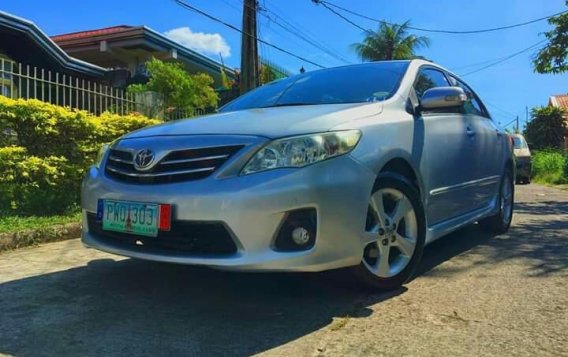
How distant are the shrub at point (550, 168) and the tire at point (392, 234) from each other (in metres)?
19.5

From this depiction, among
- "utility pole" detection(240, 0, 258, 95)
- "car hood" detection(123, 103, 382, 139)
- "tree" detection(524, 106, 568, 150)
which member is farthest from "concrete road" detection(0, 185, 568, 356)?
"tree" detection(524, 106, 568, 150)

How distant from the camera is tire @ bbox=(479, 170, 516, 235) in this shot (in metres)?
5.77

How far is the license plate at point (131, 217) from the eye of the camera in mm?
3168

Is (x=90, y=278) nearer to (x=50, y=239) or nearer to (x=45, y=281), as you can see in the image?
(x=45, y=281)

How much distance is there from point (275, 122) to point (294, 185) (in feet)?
1.65

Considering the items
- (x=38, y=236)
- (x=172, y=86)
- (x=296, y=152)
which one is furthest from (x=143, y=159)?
(x=172, y=86)

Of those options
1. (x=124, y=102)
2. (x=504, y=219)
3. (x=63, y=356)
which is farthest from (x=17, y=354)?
(x=124, y=102)

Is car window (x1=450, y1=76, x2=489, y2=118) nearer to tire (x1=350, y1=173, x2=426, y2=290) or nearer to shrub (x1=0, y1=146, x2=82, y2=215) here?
tire (x1=350, y1=173, x2=426, y2=290)

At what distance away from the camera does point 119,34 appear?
17219 mm

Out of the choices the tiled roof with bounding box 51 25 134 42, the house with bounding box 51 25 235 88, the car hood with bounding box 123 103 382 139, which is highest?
the tiled roof with bounding box 51 25 134 42

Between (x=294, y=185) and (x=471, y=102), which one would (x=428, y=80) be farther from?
(x=294, y=185)

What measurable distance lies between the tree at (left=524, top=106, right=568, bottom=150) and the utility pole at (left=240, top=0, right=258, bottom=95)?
21576 millimetres

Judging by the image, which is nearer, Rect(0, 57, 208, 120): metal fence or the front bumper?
the front bumper

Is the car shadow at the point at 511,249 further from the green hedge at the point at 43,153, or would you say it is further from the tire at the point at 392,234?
the green hedge at the point at 43,153
